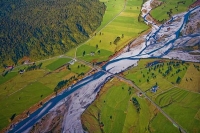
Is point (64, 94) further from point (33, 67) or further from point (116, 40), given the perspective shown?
point (116, 40)

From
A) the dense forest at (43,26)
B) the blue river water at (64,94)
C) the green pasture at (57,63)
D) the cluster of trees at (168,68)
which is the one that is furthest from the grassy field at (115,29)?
the cluster of trees at (168,68)

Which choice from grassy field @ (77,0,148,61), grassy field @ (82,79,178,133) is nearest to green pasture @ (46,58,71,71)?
grassy field @ (77,0,148,61)

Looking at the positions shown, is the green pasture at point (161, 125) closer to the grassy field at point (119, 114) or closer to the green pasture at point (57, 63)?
the grassy field at point (119, 114)

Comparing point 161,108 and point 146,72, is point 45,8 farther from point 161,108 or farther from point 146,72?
point 161,108

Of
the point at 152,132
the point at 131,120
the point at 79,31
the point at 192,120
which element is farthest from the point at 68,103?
the point at 79,31

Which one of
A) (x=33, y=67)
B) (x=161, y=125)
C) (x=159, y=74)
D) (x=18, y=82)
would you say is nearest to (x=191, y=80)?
(x=159, y=74)
